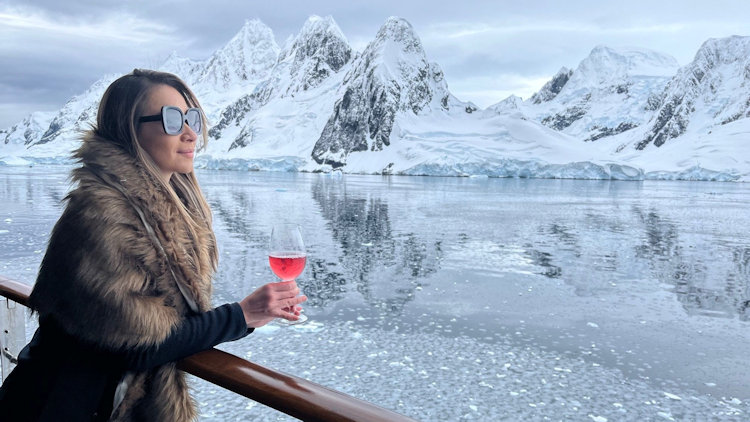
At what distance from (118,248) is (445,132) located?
9451 centimetres

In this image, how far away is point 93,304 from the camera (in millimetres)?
1326

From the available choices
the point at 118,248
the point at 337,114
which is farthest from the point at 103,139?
the point at 337,114

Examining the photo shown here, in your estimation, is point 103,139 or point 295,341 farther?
point 295,341

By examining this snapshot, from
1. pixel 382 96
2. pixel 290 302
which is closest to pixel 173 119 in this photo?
pixel 290 302

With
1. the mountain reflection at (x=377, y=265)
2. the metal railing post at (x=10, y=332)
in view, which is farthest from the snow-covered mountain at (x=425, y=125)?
the metal railing post at (x=10, y=332)

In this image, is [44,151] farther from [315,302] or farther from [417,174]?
[315,302]

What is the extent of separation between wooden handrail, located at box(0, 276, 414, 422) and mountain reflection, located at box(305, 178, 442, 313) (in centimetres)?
560

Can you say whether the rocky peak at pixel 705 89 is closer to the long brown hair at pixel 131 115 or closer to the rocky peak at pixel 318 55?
the rocky peak at pixel 318 55

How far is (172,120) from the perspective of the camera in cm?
168

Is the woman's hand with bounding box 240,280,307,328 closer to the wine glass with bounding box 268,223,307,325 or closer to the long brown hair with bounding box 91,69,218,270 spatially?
the long brown hair with bounding box 91,69,218,270

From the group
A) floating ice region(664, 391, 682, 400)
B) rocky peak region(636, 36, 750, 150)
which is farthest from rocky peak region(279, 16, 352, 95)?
floating ice region(664, 391, 682, 400)

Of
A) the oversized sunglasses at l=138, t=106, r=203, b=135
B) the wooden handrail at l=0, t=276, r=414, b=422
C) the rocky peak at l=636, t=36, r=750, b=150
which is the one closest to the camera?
the wooden handrail at l=0, t=276, r=414, b=422

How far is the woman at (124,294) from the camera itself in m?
1.34

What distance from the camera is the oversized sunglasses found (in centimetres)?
166
